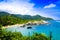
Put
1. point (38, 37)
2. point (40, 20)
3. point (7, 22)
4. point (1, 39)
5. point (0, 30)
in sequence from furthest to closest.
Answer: point (40, 20)
point (7, 22)
point (38, 37)
point (0, 30)
point (1, 39)

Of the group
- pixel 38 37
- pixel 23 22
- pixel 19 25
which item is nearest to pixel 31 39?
pixel 38 37

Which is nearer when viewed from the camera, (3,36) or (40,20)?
(3,36)

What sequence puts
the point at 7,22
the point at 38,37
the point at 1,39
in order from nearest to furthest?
the point at 1,39 → the point at 38,37 → the point at 7,22

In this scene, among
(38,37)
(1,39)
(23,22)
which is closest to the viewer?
(1,39)

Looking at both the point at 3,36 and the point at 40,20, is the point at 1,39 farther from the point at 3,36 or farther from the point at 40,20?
the point at 40,20

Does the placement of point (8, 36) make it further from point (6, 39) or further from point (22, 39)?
point (22, 39)

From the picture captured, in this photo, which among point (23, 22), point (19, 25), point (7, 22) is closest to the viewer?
point (7, 22)

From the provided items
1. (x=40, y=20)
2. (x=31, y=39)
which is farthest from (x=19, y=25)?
(x=31, y=39)

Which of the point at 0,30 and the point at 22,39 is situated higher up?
the point at 0,30

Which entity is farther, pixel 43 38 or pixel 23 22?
pixel 23 22
